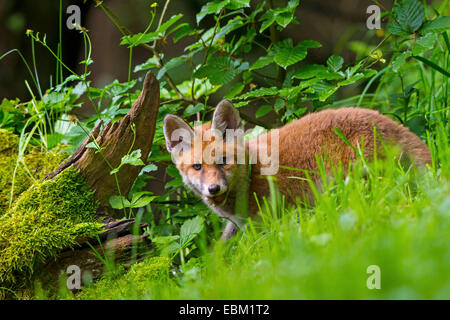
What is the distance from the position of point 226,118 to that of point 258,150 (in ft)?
1.41

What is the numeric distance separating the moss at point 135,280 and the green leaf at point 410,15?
2.57m

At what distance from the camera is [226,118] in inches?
157

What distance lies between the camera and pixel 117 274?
3.21m

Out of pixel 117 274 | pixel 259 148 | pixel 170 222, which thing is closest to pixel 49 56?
pixel 170 222

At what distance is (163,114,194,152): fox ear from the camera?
3.89 m

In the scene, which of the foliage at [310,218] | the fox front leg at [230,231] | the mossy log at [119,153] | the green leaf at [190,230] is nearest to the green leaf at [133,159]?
the foliage at [310,218]

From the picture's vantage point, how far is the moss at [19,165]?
3.80 meters

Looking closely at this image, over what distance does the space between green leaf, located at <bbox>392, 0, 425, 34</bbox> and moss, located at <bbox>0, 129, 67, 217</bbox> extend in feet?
9.98

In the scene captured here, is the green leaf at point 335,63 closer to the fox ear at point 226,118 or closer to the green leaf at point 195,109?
the fox ear at point 226,118

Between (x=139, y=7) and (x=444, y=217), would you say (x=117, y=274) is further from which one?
(x=139, y=7)

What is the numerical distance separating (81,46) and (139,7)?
4.58ft

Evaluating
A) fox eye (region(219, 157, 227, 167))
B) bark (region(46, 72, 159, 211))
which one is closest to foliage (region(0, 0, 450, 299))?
bark (region(46, 72, 159, 211))
